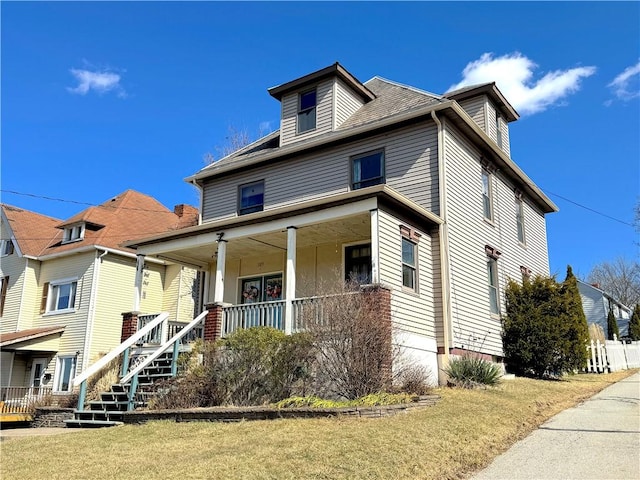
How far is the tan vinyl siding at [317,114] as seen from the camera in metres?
17.6

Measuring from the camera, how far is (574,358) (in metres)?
16.4

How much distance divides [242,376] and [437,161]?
7338 mm

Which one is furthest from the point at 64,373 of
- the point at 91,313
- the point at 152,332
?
the point at 152,332

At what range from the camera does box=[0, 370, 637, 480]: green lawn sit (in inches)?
261

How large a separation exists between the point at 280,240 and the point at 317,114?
456 cm

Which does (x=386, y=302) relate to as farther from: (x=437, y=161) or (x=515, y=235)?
(x=515, y=235)

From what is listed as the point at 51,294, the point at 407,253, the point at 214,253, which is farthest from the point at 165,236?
the point at 51,294

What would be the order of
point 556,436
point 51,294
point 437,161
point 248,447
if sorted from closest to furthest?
1. point 248,447
2. point 556,436
3. point 437,161
4. point 51,294

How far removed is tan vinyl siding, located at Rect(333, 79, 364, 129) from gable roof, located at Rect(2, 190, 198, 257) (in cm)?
1111

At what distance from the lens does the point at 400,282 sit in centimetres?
1270

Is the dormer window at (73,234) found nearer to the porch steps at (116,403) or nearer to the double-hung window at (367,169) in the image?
the porch steps at (116,403)

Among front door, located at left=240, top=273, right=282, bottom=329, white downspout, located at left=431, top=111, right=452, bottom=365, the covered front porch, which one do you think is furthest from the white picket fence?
front door, located at left=240, top=273, right=282, bottom=329

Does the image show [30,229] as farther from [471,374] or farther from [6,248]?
[471,374]

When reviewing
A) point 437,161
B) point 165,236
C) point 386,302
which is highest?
point 437,161
